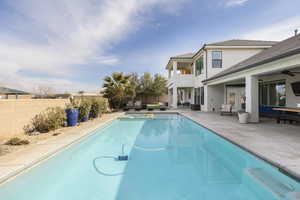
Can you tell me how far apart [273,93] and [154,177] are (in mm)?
12668

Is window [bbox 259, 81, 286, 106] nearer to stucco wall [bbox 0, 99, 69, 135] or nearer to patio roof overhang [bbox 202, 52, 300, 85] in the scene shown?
patio roof overhang [bbox 202, 52, 300, 85]

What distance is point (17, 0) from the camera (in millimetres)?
6945

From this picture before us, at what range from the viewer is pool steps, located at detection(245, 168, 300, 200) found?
9.37 feet

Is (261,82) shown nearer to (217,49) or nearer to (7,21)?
(217,49)

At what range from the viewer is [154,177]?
3.91 meters

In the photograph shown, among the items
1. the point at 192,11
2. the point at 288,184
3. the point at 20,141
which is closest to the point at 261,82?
the point at 192,11

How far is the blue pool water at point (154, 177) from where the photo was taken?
3133mm

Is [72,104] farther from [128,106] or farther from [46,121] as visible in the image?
[128,106]

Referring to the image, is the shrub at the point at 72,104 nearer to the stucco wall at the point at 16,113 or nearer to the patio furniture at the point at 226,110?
the stucco wall at the point at 16,113

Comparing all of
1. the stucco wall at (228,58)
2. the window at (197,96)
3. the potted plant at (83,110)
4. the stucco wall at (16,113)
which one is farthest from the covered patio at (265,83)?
the stucco wall at (16,113)

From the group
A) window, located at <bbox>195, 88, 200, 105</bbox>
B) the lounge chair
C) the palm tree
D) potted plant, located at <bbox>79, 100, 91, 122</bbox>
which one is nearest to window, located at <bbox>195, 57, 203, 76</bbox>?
window, located at <bbox>195, 88, 200, 105</bbox>

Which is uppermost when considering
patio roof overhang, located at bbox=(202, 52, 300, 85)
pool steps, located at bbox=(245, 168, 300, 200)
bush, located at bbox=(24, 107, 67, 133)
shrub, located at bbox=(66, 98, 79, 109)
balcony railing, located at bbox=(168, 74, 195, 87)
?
balcony railing, located at bbox=(168, 74, 195, 87)

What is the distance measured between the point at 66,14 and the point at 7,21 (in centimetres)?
290

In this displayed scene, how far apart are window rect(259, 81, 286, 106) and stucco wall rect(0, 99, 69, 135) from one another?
1573cm
